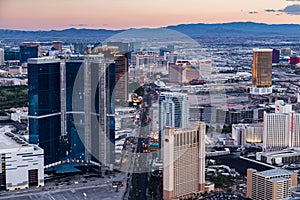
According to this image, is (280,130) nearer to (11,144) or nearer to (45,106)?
(45,106)

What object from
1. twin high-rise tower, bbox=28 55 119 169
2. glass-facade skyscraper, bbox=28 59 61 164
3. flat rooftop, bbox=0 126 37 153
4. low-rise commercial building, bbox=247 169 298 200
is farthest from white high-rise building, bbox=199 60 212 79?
low-rise commercial building, bbox=247 169 298 200

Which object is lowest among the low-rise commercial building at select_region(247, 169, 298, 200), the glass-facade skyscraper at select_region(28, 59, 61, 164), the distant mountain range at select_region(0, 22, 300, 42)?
the low-rise commercial building at select_region(247, 169, 298, 200)

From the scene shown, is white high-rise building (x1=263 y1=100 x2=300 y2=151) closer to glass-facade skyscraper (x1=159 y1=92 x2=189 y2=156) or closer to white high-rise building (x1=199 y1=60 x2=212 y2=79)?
glass-facade skyscraper (x1=159 y1=92 x2=189 y2=156)

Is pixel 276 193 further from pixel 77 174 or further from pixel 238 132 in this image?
pixel 238 132

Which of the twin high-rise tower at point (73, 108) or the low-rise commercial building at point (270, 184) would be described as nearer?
the low-rise commercial building at point (270, 184)

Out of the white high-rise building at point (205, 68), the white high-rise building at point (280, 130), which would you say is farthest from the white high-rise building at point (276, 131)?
the white high-rise building at point (205, 68)

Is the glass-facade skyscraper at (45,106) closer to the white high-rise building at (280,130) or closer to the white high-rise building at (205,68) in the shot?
the white high-rise building at (280,130)

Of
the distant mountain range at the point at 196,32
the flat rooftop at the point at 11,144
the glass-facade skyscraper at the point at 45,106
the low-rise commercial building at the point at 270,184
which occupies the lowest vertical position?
the low-rise commercial building at the point at 270,184

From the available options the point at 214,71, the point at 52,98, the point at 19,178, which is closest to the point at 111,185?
the point at 19,178
